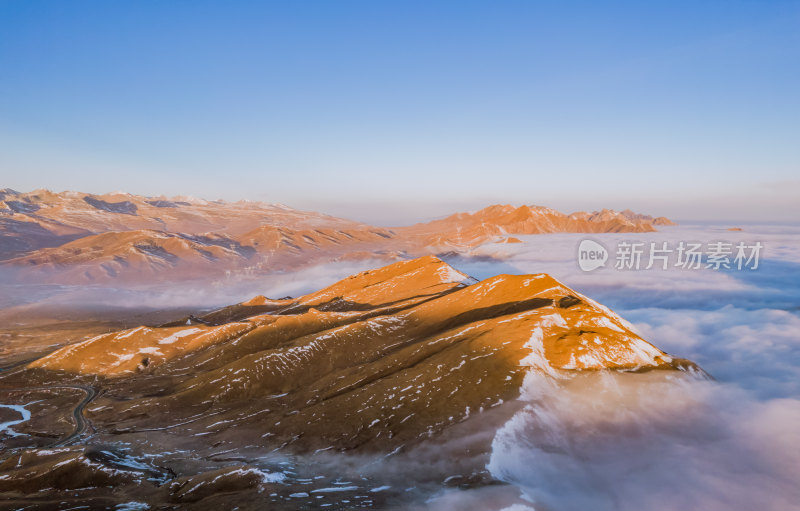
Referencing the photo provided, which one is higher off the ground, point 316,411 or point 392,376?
point 392,376

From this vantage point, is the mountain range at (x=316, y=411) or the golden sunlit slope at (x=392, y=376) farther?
the golden sunlit slope at (x=392, y=376)

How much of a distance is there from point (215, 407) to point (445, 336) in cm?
9962

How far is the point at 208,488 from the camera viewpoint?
94375 mm

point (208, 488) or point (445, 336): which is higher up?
point (445, 336)

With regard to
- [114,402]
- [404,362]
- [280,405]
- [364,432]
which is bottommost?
[114,402]

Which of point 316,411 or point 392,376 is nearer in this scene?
point 316,411

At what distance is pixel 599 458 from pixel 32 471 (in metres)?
143

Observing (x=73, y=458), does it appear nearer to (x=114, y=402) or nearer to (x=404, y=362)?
(x=114, y=402)

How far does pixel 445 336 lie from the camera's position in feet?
522

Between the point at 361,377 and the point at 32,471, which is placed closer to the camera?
the point at 32,471

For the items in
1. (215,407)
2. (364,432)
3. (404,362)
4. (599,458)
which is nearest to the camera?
(599,458)

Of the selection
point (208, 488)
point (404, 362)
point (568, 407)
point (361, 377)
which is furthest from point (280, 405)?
point (568, 407)

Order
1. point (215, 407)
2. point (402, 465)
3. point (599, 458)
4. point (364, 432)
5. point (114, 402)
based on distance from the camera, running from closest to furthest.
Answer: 1. point (599, 458)
2. point (402, 465)
3. point (364, 432)
4. point (215, 407)
5. point (114, 402)

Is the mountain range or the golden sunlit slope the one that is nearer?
the mountain range
